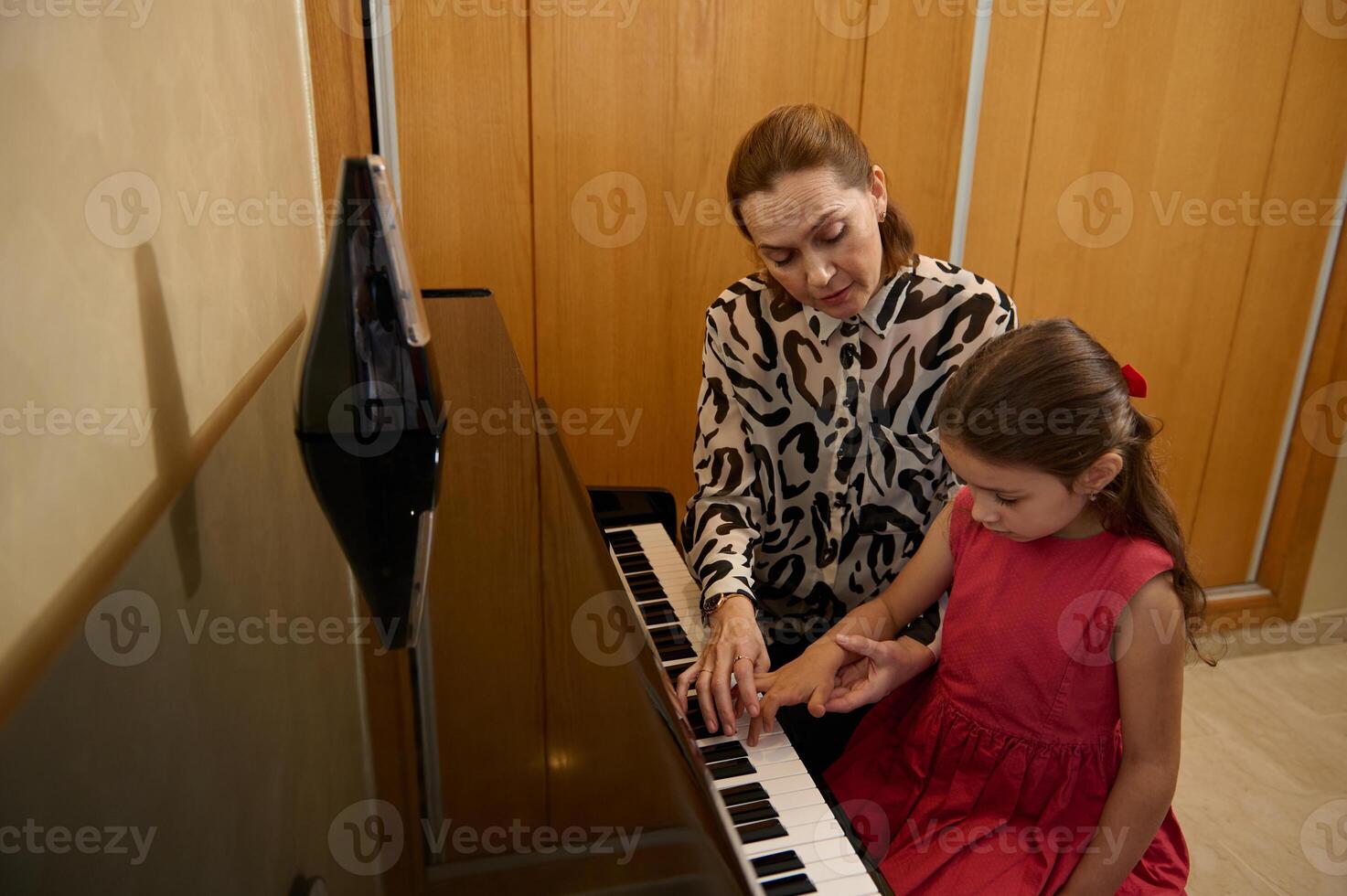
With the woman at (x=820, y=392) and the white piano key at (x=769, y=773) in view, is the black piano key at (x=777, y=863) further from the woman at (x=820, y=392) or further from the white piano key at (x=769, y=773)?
the woman at (x=820, y=392)

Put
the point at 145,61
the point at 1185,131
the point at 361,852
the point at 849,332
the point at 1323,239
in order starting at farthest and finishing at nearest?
the point at 1323,239, the point at 1185,131, the point at 849,332, the point at 145,61, the point at 361,852

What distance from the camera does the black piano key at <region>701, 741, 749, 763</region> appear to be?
3.04ft

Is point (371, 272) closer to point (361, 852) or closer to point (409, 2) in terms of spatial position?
point (361, 852)

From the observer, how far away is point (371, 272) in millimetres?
748

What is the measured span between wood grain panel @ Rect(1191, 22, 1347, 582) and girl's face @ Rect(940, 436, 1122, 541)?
6.25ft

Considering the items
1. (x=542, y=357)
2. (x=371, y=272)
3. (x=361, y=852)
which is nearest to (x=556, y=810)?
(x=361, y=852)

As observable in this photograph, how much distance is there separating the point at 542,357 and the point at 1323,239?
85.3 inches

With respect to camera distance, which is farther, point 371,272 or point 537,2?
point 537,2

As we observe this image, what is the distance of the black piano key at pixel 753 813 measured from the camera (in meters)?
0.82

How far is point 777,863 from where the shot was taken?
2.51 feet

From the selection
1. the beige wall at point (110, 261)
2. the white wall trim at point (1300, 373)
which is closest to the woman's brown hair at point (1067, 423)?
the beige wall at point (110, 261)

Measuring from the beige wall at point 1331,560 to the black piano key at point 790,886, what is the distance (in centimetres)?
262

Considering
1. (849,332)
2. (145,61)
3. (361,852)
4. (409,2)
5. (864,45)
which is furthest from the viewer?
(864,45)

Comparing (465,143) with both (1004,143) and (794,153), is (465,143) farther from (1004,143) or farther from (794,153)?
(1004,143)
